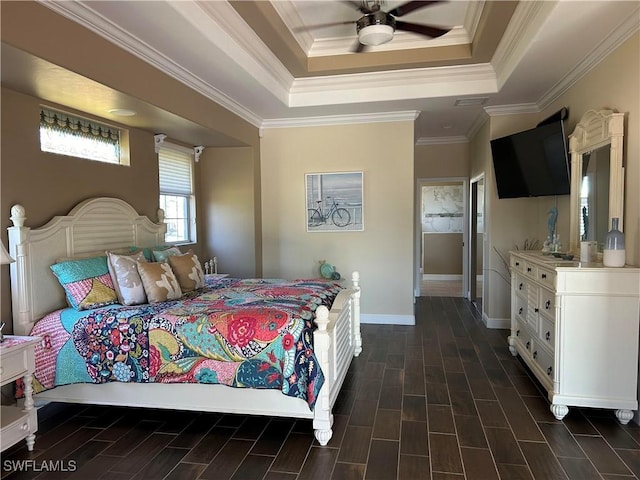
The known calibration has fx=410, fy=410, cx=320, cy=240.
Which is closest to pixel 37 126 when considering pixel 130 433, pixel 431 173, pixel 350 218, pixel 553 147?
pixel 130 433

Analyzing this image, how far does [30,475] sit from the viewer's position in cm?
234

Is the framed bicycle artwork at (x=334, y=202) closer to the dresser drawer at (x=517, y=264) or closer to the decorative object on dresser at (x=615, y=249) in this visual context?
the dresser drawer at (x=517, y=264)

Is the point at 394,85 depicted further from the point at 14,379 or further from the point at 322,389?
the point at 14,379

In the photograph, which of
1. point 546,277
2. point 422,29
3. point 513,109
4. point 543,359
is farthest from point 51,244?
point 513,109

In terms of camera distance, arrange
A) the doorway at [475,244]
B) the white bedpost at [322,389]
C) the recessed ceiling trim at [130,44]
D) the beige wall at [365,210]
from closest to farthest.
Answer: the recessed ceiling trim at [130,44] < the white bedpost at [322,389] < the beige wall at [365,210] < the doorway at [475,244]

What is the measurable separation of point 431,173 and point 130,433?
233 inches

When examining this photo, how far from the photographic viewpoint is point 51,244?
10.3 ft

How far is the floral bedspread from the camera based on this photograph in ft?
8.67

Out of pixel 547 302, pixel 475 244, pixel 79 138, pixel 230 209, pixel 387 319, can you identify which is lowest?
pixel 387 319

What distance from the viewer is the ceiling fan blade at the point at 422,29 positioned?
120 inches

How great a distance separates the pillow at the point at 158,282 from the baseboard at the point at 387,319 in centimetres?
280

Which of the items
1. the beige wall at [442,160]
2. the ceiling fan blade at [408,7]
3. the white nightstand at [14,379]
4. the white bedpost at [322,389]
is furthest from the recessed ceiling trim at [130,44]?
the beige wall at [442,160]

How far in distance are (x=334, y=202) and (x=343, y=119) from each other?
43.0 inches

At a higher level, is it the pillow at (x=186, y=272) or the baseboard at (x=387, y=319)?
the pillow at (x=186, y=272)
